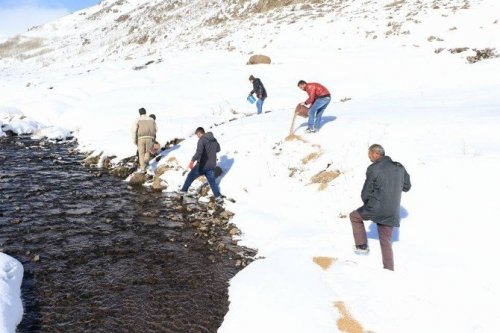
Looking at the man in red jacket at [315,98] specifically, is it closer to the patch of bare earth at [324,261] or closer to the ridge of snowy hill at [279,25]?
the patch of bare earth at [324,261]

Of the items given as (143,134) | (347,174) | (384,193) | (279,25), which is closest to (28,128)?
(143,134)

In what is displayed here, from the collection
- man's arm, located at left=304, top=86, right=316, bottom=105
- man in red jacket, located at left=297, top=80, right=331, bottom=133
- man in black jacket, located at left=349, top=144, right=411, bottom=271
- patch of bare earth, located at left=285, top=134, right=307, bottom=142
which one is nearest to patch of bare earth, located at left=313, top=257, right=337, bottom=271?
man in black jacket, located at left=349, top=144, right=411, bottom=271

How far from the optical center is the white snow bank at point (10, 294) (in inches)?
233

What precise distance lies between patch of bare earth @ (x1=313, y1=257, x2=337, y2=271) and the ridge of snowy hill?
2227 cm

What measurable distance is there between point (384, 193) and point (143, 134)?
9.63 metres

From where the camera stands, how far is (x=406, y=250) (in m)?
7.93

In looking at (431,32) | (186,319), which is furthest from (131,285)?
(431,32)

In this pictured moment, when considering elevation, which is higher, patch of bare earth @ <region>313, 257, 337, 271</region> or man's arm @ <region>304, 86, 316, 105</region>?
man's arm @ <region>304, 86, 316, 105</region>

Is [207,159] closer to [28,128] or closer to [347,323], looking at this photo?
[347,323]

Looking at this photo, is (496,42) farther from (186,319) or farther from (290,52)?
(186,319)

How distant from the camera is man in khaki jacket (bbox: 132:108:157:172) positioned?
14211 mm

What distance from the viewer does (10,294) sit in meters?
6.53

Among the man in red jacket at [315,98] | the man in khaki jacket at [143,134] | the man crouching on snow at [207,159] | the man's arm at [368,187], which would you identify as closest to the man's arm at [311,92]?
the man in red jacket at [315,98]

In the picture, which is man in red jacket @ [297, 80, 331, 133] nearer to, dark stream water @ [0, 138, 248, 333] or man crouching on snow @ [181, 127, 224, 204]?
man crouching on snow @ [181, 127, 224, 204]
